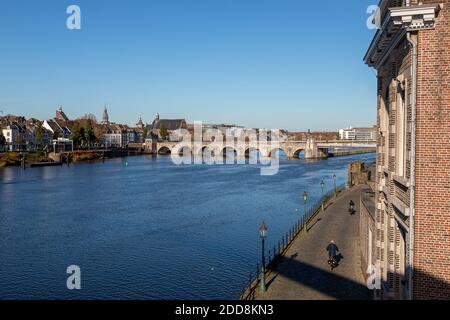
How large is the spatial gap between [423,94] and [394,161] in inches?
155

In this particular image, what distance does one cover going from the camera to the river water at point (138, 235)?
27.5m

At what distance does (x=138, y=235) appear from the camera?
1580 inches

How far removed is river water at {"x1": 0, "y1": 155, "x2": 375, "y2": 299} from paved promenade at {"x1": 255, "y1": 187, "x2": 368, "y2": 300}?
3282 mm

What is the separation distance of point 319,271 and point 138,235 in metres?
19.9

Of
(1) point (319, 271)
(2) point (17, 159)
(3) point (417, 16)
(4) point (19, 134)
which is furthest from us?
(4) point (19, 134)

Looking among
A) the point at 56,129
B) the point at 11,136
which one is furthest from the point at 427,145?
the point at 56,129

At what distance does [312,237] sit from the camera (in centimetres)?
3262

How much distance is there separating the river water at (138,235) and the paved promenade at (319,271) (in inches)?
129

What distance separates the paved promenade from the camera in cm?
2088

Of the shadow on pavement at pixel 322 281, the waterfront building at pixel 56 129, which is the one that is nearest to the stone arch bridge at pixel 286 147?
the waterfront building at pixel 56 129

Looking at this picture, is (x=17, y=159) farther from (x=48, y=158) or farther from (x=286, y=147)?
(x=286, y=147)

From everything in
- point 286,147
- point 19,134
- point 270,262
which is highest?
point 19,134
